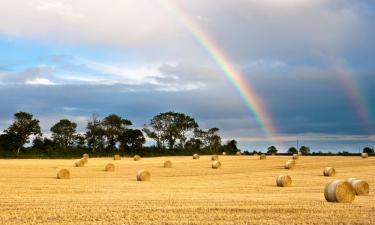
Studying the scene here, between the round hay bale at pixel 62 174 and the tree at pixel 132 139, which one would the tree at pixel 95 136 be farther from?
the round hay bale at pixel 62 174

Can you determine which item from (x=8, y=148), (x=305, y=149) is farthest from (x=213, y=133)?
(x=8, y=148)

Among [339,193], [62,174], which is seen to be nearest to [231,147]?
[62,174]

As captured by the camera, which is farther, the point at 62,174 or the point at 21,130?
the point at 21,130

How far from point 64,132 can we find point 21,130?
13.2 metres

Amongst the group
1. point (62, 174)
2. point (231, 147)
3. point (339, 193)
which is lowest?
point (339, 193)

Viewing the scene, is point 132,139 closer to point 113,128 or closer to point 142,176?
point 113,128

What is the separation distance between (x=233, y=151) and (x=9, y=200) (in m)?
85.9

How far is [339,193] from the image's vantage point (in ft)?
65.6

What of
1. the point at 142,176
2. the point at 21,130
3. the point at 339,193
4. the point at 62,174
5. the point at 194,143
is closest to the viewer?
the point at 339,193

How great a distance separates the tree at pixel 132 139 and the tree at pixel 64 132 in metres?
10.7

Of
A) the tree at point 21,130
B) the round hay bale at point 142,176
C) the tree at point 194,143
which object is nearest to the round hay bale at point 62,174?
the round hay bale at point 142,176

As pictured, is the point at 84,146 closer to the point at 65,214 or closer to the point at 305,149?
the point at 305,149

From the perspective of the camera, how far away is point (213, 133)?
122 m

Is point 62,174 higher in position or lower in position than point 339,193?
higher
